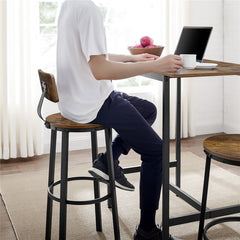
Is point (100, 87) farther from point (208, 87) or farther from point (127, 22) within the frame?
point (208, 87)

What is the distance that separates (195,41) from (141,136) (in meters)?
0.68

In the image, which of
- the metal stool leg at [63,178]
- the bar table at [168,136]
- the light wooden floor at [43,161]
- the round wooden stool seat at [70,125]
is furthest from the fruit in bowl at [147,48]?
the light wooden floor at [43,161]

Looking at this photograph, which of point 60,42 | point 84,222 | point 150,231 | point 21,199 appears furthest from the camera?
point 21,199

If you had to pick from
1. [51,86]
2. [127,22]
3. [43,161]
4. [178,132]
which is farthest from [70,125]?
[127,22]

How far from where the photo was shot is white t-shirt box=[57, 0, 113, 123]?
2.16 meters

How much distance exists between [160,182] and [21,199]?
1.16 metres

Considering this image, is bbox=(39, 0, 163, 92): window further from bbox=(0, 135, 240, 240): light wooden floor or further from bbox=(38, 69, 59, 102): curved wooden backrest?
bbox=(38, 69, 59, 102): curved wooden backrest

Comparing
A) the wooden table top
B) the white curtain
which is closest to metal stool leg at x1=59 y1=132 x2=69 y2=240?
the wooden table top

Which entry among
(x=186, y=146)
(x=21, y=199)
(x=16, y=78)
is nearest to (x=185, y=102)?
(x=186, y=146)

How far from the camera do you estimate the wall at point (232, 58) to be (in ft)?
15.1

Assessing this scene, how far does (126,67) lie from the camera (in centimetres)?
225

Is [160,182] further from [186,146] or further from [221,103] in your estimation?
[221,103]

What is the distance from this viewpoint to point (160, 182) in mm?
2420

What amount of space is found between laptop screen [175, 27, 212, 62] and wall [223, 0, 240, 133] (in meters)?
2.02
